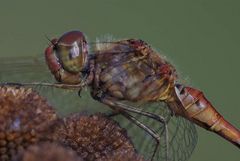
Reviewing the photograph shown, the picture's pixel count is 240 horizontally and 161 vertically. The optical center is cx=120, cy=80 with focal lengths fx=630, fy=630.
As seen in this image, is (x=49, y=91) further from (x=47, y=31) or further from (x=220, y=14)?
(x=220, y=14)

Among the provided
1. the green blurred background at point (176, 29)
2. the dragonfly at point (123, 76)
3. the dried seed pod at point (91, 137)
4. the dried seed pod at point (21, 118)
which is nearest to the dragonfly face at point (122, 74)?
the dragonfly at point (123, 76)

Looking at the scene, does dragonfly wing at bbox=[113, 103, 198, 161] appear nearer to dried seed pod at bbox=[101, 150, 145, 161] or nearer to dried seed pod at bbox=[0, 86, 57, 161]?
dried seed pod at bbox=[101, 150, 145, 161]

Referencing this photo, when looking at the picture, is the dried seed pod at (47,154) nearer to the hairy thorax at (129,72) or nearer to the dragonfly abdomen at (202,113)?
the hairy thorax at (129,72)

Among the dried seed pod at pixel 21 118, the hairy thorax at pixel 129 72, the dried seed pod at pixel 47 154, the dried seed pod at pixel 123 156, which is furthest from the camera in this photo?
the hairy thorax at pixel 129 72

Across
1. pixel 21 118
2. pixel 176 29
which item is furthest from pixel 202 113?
pixel 176 29

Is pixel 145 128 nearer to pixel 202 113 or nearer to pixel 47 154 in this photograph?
pixel 202 113

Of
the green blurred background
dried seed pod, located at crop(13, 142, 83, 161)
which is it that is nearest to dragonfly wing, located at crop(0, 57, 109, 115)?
dried seed pod, located at crop(13, 142, 83, 161)
